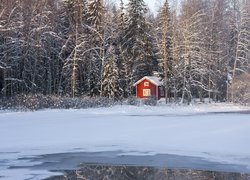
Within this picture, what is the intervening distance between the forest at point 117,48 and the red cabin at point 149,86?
1.25 m

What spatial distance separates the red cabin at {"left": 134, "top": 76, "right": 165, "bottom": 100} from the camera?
Answer: 60784mm

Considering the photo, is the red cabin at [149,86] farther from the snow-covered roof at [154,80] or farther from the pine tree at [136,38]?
Result: the pine tree at [136,38]

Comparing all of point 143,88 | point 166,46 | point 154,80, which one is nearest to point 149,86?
point 143,88

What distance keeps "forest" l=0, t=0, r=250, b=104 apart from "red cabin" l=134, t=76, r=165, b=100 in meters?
1.25

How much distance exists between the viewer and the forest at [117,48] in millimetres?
48781

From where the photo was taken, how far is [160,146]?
54.0ft

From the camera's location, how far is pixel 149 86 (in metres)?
61.5

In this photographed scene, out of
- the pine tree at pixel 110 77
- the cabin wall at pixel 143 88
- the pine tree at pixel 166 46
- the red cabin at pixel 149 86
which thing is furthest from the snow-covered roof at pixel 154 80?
the pine tree at pixel 110 77

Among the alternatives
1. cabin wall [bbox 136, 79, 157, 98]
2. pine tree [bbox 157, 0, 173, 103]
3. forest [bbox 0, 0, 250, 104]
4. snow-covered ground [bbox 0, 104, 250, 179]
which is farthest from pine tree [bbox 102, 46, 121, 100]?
snow-covered ground [bbox 0, 104, 250, 179]

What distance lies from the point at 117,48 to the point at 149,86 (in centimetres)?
713

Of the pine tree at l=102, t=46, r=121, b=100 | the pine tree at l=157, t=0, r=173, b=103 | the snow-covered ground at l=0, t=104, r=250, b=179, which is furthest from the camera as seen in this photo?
the pine tree at l=157, t=0, r=173, b=103

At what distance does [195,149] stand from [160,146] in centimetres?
140

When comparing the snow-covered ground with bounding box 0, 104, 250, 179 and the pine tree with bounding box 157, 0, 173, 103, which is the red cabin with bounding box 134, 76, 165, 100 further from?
the snow-covered ground with bounding box 0, 104, 250, 179

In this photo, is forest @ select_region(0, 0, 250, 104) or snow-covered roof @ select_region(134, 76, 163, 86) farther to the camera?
snow-covered roof @ select_region(134, 76, 163, 86)
